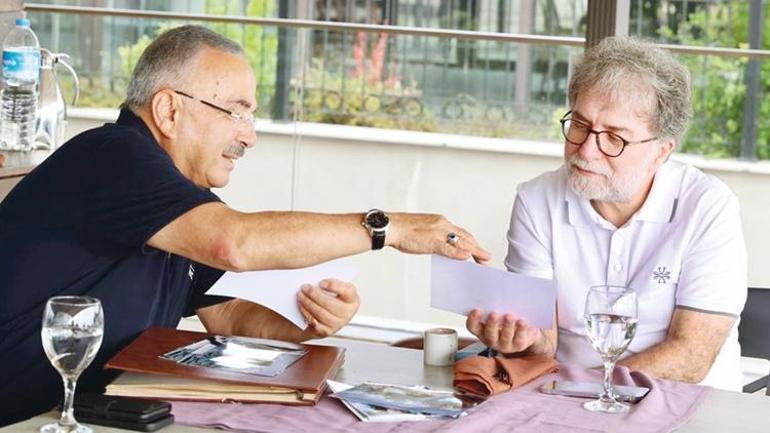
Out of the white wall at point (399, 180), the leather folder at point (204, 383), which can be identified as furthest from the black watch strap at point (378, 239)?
the white wall at point (399, 180)

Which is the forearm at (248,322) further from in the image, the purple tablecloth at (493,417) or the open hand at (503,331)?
the purple tablecloth at (493,417)

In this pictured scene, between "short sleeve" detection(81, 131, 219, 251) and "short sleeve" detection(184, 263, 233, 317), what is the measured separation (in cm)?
35

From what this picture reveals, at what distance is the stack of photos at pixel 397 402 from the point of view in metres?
2.05

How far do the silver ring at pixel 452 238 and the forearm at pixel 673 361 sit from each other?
55 centimetres

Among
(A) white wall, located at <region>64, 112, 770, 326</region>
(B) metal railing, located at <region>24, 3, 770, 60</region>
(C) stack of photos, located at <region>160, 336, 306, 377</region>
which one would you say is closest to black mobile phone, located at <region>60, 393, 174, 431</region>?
(C) stack of photos, located at <region>160, 336, 306, 377</region>

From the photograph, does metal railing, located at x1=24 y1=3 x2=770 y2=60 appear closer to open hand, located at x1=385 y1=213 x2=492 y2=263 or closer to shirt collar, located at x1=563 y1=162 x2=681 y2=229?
shirt collar, located at x1=563 y1=162 x2=681 y2=229

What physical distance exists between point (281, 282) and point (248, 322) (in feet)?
0.89

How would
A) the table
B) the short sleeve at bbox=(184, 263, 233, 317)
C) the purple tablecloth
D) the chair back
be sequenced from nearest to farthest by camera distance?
the purple tablecloth, the table, the short sleeve at bbox=(184, 263, 233, 317), the chair back

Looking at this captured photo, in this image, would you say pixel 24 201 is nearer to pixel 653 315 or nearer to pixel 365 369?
pixel 365 369

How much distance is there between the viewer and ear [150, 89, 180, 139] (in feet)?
8.20

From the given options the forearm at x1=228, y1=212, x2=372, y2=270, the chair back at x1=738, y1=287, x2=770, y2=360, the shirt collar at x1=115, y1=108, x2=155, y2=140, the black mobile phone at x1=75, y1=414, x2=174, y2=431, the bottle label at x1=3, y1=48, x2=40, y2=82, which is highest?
the bottle label at x1=3, y1=48, x2=40, y2=82

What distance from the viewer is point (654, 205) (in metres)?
2.87

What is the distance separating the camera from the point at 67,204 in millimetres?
2348

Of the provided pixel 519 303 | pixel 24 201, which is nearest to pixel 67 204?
pixel 24 201
